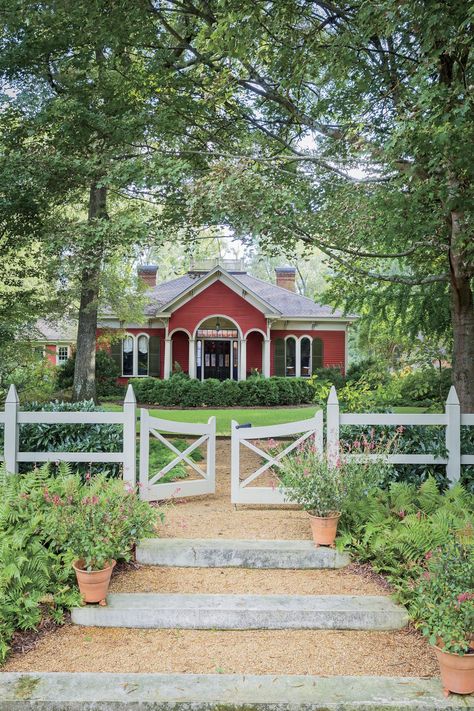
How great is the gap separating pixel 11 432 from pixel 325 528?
3652mm

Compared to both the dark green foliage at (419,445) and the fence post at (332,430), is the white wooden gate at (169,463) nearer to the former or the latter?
the fence post at (332,430)

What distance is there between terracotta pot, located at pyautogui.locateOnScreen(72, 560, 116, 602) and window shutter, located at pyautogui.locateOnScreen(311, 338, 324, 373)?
22.4 m

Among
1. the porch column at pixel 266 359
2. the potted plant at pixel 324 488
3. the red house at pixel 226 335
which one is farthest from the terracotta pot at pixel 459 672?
the porch column at pixel 266 359

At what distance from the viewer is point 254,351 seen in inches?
A: 1040

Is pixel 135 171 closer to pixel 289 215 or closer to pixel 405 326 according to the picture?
pixel 289 215

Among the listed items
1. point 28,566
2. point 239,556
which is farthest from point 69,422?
point 239,556

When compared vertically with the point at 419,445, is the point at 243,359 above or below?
above

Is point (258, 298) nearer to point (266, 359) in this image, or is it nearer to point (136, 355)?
point (266, 359)

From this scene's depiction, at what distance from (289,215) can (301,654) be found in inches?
236

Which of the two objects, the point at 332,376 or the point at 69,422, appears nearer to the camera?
the point at 69,422

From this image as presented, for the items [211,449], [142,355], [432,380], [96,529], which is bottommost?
[96,529]

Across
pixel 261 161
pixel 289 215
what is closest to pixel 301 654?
pixel 289 215

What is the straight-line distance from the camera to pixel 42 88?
440 inches

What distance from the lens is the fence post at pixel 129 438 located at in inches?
233
